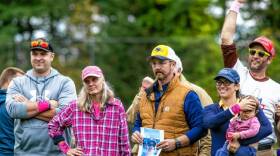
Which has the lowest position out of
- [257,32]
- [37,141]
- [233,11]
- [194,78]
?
[37,141]

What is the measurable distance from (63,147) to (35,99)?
0.78 metres

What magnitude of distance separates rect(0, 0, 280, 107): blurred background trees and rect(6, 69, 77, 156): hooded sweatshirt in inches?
523

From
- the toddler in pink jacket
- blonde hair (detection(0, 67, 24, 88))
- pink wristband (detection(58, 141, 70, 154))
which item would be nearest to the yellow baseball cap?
the toddler in pink jacket

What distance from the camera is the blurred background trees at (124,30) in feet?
76.2

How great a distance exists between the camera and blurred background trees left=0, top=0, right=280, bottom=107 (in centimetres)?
2322

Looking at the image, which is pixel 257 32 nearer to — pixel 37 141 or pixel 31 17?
pixel 31 17

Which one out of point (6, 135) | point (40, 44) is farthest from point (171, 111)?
point (6, 135)

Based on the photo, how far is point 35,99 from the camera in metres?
9.26

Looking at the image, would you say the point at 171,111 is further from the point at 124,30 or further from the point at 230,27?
the point at 124,30

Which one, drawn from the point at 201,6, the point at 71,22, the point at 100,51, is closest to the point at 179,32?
the point at 201,6

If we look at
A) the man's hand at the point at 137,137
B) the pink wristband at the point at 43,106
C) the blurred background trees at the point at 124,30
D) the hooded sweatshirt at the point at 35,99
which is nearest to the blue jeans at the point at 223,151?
the man's hand at the point at 137,137

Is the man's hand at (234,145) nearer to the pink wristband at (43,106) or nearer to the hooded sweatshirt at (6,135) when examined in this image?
the pink wristband at (43,106)

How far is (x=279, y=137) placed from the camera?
943cm

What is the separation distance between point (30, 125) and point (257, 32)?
1891cm
